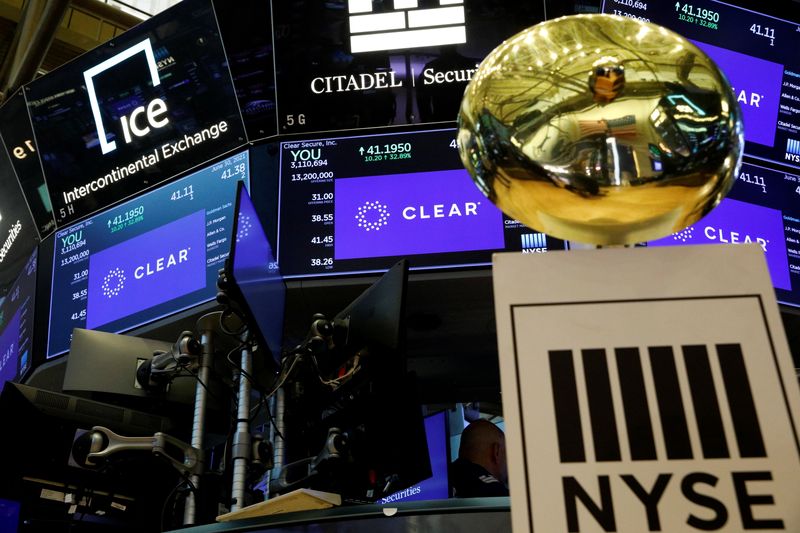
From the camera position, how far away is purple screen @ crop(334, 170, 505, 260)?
120 inches

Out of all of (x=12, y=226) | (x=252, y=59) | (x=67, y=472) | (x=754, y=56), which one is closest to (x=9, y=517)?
(x=67, y=472)

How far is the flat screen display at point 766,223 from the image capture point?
3176 millimetres

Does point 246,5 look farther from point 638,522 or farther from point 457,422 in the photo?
point 638,522

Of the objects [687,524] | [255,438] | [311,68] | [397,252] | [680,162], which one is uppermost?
[311,68]

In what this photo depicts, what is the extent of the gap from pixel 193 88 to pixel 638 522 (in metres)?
3.22

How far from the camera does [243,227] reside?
214cm

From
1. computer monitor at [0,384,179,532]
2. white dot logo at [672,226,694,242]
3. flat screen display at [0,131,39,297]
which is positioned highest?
flat screen display at [0,131,39,297]

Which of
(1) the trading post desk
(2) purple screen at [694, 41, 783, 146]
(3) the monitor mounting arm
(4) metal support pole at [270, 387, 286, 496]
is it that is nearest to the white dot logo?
(2) purple screen at [694, 41, 783, 146]

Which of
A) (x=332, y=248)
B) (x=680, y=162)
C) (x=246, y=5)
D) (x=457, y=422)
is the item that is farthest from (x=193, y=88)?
(x=680, y=162)

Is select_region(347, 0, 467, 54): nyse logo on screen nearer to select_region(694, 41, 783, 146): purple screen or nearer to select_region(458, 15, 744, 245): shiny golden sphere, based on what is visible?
select_region(694, 41, 783, 146): purple screen

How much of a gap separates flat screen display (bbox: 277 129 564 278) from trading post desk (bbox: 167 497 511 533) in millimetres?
1713

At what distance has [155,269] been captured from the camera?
3393 millimetres

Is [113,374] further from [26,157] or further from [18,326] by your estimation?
[26,157]

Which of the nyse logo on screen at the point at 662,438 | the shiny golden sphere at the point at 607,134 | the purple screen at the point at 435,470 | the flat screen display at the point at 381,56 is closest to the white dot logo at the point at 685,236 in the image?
the flat screen display at the point at 381,56
